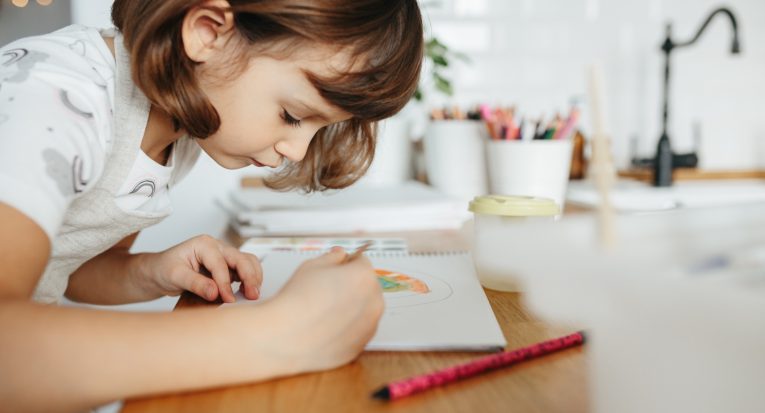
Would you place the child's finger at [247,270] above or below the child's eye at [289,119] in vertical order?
below

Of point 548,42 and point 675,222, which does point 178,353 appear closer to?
point 675,222

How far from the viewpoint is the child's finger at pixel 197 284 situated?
562 mm

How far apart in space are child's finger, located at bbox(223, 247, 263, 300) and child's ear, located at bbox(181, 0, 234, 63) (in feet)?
0.65

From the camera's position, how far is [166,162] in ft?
2.57

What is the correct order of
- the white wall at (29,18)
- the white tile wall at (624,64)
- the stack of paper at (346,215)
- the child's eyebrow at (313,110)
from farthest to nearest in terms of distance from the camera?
1. the white tile wall at (624,64)
2. the white wall at (29,18)
3. the stack of paper at (346,215)
4. the child's eyebrow at (313,110)

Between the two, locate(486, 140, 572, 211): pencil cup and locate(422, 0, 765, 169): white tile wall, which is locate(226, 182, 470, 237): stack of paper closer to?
locate(486, 140, 572, 211): pencil cup

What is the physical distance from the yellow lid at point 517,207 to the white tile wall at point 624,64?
1.00m

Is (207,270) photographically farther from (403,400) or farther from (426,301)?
(403,400)

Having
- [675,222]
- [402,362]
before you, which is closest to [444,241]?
[402,362]

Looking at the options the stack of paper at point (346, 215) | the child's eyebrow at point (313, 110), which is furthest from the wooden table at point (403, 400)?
the stack of paper at point (346, 215)

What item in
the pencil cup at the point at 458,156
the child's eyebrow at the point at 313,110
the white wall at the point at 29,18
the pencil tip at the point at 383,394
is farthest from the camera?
the white wall at the point at 29,18

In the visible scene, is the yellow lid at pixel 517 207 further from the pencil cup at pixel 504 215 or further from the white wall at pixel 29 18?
the white wall at pixel 29 18

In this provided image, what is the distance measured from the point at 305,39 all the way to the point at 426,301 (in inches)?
11.1

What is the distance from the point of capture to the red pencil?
336 millimetres
